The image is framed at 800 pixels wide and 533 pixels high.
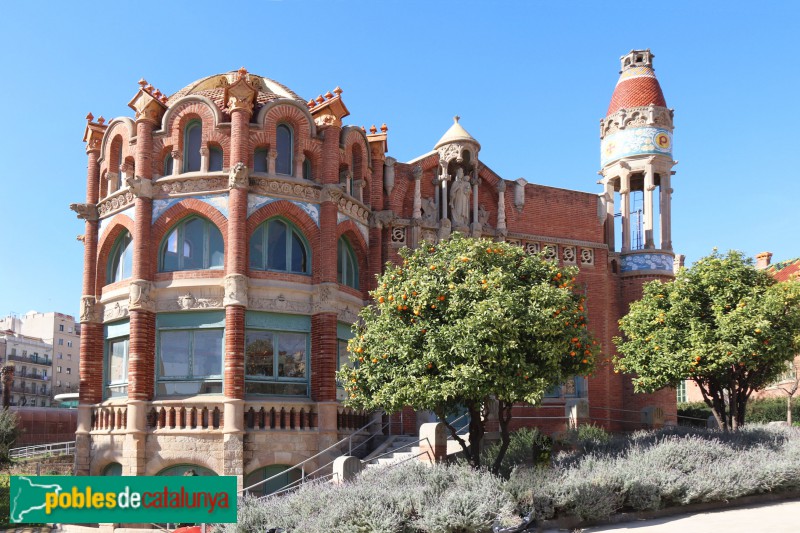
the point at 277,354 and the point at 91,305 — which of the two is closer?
the point at 277,354

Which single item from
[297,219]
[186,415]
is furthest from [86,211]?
[186,415]

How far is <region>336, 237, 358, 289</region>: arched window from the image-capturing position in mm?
24562

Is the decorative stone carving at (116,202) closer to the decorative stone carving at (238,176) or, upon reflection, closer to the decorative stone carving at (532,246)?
the decorative stone carving at (238,176)

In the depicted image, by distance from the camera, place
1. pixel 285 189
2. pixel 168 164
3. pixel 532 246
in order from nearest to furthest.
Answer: pixel 285 189
pixel 168 164
pixel 532 246

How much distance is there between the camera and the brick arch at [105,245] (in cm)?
2372

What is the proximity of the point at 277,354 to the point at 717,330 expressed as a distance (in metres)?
11.8

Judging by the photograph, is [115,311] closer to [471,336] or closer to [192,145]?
[192,145]

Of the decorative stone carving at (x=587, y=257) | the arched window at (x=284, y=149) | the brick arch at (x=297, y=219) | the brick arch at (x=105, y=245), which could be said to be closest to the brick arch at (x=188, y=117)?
the arched window at (x=284, y=149)

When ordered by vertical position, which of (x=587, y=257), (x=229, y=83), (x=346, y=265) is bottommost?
(x=346, y=265)

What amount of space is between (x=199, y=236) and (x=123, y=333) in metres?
3.55

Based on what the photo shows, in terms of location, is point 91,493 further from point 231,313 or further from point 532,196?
point 532,196

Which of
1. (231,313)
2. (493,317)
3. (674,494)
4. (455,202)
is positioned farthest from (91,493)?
(455,202)

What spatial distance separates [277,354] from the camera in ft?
74.0

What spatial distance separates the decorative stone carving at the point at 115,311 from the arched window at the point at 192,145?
4269 mm
